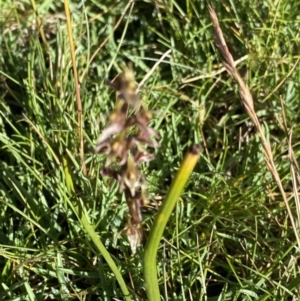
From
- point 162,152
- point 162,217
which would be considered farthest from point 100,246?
point 162,152

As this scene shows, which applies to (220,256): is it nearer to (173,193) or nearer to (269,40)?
(269,40)

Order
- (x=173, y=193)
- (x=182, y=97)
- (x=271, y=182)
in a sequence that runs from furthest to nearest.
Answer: (x=182, y=97) → (x=271, y=182) → (x=173, y=193)

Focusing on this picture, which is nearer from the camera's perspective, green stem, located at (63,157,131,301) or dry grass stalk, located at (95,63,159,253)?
dry grass stalk, located at (95,63,159,253)

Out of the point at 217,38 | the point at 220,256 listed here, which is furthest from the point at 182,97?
the point at 217,38

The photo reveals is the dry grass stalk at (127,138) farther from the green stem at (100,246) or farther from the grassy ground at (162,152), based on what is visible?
the grassy ground at (162,152)

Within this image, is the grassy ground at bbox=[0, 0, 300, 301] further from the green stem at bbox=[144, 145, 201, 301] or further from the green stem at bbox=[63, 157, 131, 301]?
the green stem at bbox=[144, 145, 201, 301]

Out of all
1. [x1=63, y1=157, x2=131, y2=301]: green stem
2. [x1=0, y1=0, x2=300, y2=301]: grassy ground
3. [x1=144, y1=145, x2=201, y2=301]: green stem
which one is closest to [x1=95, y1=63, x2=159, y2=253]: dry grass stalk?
[x1=144, y1=145, x2=201, y2=301]: green stem

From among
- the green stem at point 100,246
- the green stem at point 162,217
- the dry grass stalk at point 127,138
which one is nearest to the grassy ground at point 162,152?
the green stem at point 100,246
